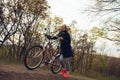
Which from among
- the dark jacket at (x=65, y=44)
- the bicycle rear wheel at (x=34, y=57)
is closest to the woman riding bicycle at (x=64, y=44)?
the dark jacket at (x=65, y=44)

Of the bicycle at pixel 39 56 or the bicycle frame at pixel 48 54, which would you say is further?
the bicycle frame at pixel 48 54

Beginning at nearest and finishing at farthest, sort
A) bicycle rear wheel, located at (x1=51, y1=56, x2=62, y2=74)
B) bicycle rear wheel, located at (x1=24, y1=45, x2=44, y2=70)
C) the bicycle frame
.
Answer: bicycle rear wheel, located at (x1=24, y1=45, x2=44, y2=70) → the bicycle frame → bicycle rear wheel, located at (x1=51, y1=56, x2=62, y2=74)

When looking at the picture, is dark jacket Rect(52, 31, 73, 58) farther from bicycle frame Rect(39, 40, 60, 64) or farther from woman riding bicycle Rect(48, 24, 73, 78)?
bicycle frame Rect(39, 40, 60, 64)

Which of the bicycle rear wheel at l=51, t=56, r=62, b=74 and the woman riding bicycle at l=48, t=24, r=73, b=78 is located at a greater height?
the woman riding bicycle at l=48, t=24, r=73, b=78

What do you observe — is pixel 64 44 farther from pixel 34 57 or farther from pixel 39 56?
pixel 34 57

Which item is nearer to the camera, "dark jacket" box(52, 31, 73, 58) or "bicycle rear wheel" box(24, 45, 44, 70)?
"bicycle rear wheel" box(24, 45, 44, 70)

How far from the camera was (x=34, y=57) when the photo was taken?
33.0 feet

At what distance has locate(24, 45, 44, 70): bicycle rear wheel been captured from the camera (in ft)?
32.4

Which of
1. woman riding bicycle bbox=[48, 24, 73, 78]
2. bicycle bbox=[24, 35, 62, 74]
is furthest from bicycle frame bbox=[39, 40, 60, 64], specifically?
woman riding bicycle bbox=[48, 24, 73, 78]

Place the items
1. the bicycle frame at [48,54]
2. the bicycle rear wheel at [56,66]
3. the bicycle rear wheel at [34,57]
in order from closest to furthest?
1. the bicycle rear wheel at [34,57]
2. the bicycle frame at [48,54]
3. the bicycle rear wheel at [56,66]

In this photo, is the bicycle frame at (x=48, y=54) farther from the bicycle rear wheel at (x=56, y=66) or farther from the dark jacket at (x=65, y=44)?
the dark jacket at (x=65, y=44)

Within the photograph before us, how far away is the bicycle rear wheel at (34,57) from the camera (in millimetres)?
9865

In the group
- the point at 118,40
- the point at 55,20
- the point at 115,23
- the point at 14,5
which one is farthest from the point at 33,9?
the point at 118,40

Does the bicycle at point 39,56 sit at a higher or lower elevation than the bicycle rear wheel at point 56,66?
higher
